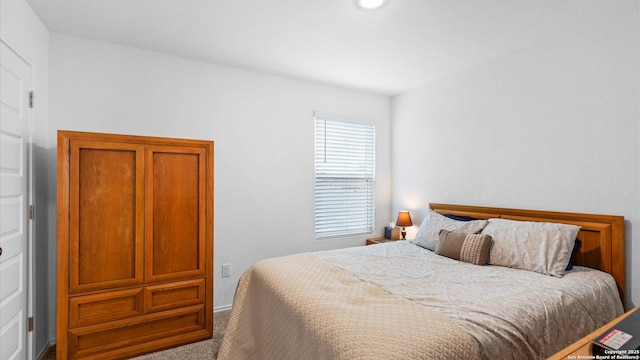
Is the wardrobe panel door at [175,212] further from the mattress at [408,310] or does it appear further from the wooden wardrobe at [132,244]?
the mattress at [408,310]

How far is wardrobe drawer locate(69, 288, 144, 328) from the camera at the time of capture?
214 cm

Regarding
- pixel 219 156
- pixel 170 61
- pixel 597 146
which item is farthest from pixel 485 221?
pixel 170 61

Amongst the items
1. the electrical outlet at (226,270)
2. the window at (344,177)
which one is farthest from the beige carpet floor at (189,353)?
the window at (344,177)

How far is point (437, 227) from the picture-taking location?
2994 millimetres

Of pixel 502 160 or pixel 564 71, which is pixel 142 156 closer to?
pixel 502 160

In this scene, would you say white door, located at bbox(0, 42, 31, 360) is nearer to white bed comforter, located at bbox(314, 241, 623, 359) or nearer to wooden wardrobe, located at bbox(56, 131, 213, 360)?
wooden wardrobe, located at bbox(56, 131, 213, 360)

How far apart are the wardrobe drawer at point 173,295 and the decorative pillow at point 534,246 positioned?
2364mm

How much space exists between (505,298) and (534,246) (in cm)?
85

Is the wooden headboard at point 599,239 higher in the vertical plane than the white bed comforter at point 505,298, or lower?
higher

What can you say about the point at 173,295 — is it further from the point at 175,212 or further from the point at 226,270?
the point at 226,270

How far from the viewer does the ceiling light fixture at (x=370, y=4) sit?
6.86 ft

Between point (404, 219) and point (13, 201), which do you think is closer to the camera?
point (13, 201)

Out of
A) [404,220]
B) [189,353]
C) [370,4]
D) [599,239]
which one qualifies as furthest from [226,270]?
[599,239]

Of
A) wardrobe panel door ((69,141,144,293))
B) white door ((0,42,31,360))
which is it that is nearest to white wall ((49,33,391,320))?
white door ((0,42,31,360))
